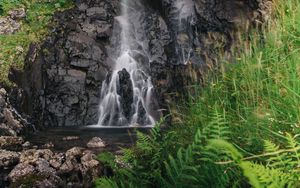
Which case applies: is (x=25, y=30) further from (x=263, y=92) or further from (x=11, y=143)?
(x=263, y=92)

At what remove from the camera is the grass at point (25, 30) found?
1276 centimetres

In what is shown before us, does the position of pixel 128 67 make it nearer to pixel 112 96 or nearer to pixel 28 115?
pixel 112 96

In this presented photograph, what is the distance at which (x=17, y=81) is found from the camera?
40.7 ft

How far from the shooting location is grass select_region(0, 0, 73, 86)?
41.9 feet

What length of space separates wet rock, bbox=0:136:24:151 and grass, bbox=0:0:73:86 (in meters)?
2.85

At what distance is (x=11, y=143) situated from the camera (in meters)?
9.35

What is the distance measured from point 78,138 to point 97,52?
591 cm

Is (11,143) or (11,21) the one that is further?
(11,21)

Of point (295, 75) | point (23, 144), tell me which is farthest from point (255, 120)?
point (23, 144)

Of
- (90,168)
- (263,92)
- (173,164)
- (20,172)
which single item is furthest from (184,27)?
(173,164)

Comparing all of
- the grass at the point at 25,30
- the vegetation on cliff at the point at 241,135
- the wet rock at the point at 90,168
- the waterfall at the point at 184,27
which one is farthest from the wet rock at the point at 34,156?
the waterfall at the point at 184,27

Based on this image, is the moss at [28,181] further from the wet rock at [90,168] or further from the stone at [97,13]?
the stone at [97,13]

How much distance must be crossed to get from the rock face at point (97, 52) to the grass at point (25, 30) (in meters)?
0.37

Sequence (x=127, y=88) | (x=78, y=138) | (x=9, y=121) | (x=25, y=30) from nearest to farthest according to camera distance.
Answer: (x=78, y=138) < (x=9, y=121) < (x=25, y=30) < (x=127, y=88)
